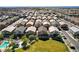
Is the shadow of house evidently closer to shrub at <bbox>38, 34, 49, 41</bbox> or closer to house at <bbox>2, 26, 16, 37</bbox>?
house at <bbox>2, 26, 16, 37</bbox>

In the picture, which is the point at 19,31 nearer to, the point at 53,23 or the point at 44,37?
the point at 44,37

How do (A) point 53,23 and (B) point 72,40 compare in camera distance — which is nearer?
(B) point 72,40

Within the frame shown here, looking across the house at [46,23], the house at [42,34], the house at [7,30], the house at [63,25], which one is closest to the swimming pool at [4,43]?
the house at [7,30]

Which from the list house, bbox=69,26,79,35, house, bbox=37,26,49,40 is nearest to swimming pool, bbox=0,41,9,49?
house, bbox=37,26,49,40

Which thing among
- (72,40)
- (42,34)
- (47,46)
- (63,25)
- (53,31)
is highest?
(63,25)

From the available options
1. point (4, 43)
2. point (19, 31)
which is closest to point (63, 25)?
point (19, 31)

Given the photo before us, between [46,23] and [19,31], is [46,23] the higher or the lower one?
the higher one

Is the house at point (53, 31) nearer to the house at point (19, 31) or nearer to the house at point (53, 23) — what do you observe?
the house at point (53, 23)

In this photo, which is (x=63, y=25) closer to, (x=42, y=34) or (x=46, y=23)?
(x=46, y=23)
